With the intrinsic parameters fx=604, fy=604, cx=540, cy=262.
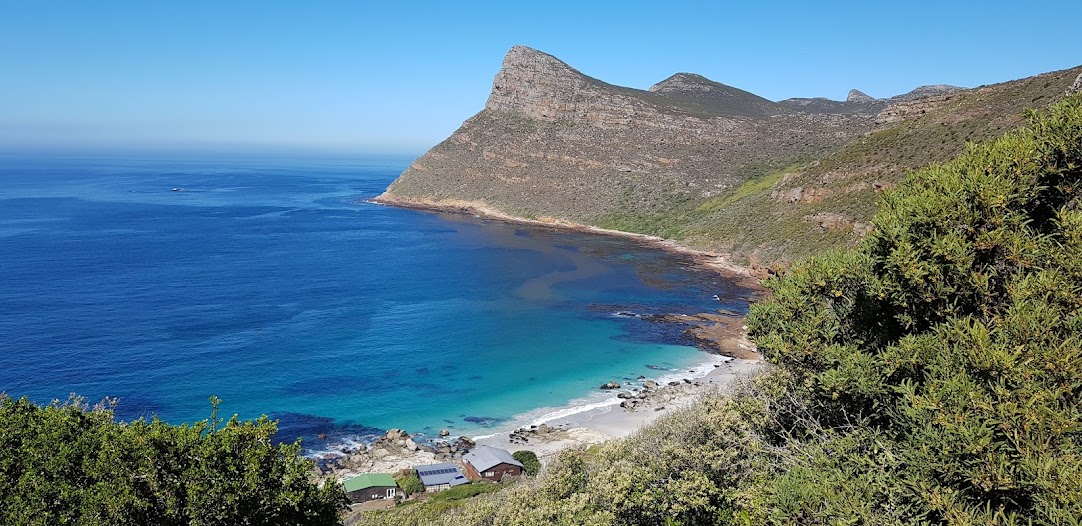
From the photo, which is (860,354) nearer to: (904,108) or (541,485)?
(541,485)

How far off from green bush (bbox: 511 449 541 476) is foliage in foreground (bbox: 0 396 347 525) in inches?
792

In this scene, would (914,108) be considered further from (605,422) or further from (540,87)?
(540,87)

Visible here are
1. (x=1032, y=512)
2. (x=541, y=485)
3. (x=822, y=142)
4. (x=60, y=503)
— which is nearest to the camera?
(x=1032, y=512)

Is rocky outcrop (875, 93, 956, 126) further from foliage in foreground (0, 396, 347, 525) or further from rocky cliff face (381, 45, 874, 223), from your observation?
foliage in foreground (0, 396, 347, 525)

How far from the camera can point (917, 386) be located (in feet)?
35.0

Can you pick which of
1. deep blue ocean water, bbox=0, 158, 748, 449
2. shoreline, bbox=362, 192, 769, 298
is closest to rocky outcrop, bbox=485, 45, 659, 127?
shoreline, bbox=362, 192, 769, 298

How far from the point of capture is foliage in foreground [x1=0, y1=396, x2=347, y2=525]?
12.7 meters

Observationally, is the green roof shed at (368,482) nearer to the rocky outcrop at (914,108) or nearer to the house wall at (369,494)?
the house wall at (369,494)

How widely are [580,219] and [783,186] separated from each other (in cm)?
4533

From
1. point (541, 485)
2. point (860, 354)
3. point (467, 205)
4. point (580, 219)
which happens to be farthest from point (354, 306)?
point (467, 205)

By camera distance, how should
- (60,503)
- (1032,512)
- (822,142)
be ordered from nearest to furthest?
(1032,512), (60,503), (822,142)

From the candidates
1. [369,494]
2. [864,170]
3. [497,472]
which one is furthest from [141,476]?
[864,170]

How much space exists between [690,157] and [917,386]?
425 ft

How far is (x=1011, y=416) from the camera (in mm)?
8234
